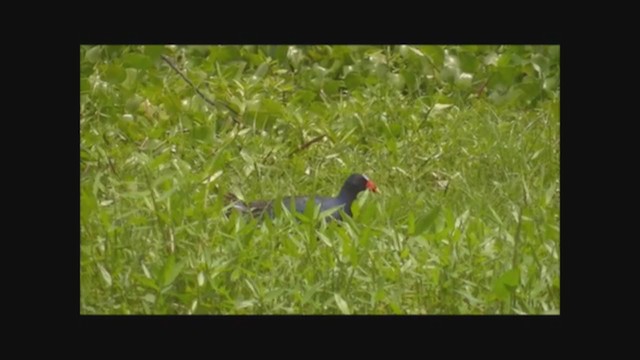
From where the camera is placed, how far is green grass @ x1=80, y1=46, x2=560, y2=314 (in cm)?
407

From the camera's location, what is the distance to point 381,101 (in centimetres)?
648

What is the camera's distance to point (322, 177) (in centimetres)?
573

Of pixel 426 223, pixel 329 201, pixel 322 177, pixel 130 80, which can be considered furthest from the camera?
pixel 130 80

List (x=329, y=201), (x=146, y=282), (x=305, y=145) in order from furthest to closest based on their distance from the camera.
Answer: (x=305, y=145)
(x=329, y=201)
(x=146, y=282)

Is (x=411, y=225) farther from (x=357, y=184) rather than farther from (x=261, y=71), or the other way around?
(x=261, y=71)

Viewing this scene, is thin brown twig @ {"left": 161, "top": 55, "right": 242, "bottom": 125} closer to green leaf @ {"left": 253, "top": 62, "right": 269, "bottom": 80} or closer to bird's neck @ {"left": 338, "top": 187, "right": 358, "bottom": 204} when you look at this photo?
green leaf @ {"left": 253, "top": 62, "right": 269, "bottom": 80}

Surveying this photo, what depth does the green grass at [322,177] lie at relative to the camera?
4070 mm

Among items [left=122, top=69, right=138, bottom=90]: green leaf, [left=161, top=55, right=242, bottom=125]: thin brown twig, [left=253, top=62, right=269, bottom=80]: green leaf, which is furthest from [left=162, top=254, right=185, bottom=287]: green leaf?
[left=253, top=62, right=269, bottom=80]: green leaf

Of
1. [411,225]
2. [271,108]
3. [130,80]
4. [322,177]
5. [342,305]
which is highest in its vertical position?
[130,80]

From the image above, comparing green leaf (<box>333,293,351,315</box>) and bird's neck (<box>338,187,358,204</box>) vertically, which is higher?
bird's neck (<box>338,187,358,204</box>)

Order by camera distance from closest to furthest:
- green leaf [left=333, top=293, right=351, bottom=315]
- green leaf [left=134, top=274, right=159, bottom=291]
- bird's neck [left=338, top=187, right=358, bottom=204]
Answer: green leaf [left=333, top=293, right=351, bottom=315] < green leaf [left=134, top=274, right=159, bottom=291] < bird's neck [left=338, top=187, right=358, bottom=204]

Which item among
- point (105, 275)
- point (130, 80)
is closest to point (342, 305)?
point (105, 275)

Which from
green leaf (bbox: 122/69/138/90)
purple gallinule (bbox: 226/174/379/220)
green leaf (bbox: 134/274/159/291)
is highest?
green leaf (bbox: 122/69/138/90)
